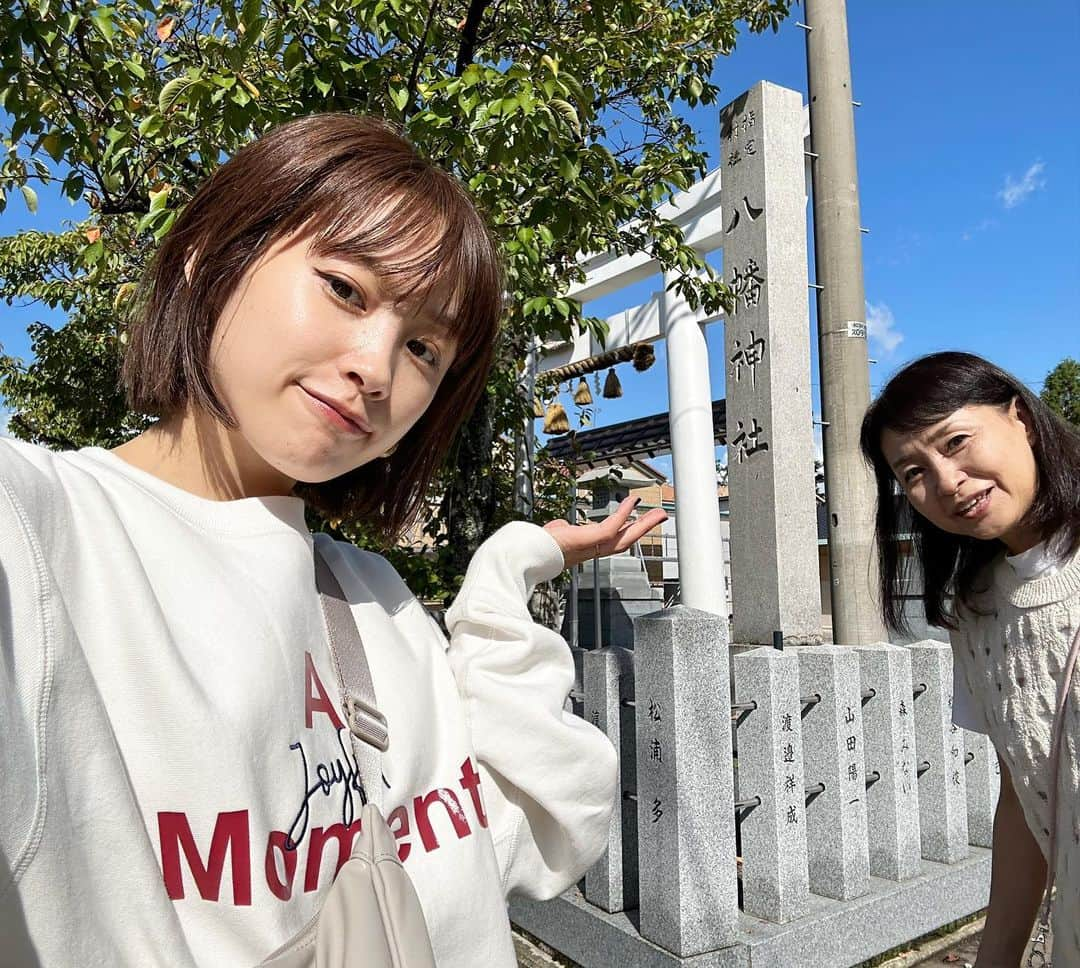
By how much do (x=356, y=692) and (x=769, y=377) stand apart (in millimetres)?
4625

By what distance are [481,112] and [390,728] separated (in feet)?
6.09

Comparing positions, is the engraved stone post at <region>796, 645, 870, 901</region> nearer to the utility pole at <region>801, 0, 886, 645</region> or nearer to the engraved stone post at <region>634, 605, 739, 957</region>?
the engraved stone post at <region>634, 605, 739, 957</region>

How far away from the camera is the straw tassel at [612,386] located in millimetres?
8547

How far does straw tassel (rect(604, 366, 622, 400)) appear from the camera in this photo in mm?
8547

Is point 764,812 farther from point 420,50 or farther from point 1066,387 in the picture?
point 1066,387

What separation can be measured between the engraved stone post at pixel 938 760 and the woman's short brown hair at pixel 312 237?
3.43 m

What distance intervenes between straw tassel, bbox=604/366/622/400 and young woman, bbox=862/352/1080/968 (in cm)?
693

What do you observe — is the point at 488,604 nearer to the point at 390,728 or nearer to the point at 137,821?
the point at 390,728

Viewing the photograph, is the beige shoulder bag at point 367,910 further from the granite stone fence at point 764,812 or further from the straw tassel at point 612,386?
the straw tassel at point 612,386

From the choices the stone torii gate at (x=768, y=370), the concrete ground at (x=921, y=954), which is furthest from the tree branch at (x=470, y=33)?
the concrete ground at (x=921, y=954)

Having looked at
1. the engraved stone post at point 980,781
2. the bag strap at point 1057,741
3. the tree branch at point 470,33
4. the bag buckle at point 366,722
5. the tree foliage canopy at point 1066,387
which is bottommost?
the engraved stone post at point 980,781

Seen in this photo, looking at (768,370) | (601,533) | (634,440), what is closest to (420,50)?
(601,533)

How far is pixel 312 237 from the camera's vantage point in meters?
0.94

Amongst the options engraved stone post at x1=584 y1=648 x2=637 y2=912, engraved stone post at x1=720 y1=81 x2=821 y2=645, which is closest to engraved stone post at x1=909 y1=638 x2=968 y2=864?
engraved stone post at x1=720 y1=81 x2=821 y2=645
